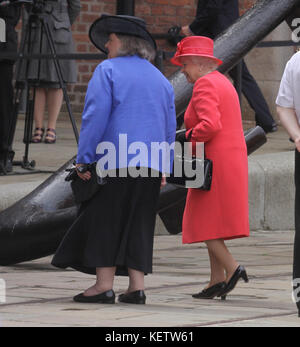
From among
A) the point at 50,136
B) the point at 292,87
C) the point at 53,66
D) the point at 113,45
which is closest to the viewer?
the point at 292,87

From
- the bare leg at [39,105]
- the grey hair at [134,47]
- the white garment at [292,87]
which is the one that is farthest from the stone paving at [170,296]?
the bare leg at [39,105]

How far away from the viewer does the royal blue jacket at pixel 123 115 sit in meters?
5.78

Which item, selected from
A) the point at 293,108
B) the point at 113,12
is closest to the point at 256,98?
the point at 113,12

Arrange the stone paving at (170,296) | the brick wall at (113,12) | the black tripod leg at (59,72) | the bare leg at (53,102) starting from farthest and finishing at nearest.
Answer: the brick wall at (113,12) → the bare leg at (53,102) → the black tripod leg at (59,72) → the stone paving at (170,296)

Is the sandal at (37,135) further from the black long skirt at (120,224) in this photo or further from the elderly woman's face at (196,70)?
the black long skirt at (120,224)

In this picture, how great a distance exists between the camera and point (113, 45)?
6.02 meters

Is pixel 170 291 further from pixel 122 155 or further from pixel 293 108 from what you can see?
pixel 293 108

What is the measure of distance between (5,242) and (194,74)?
1613 millimetres

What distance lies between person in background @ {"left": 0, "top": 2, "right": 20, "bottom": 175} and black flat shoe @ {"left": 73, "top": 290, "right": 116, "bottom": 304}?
3.42m

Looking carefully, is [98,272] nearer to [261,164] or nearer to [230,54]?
[230,54]

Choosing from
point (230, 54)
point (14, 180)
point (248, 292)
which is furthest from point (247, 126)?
point (248, 292)

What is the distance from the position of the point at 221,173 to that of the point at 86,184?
708 millimetres

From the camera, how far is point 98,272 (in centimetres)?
595

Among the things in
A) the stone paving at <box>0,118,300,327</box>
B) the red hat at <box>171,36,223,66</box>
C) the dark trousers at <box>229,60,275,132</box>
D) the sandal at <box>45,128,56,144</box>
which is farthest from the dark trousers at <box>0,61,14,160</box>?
the red hat at <box>171,36,223,66</box>
